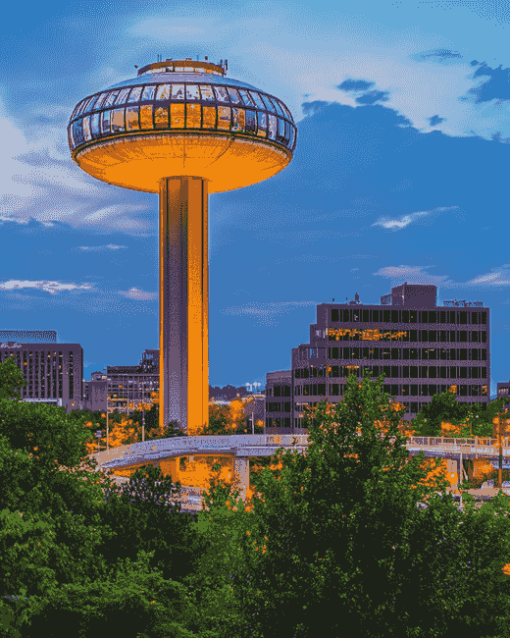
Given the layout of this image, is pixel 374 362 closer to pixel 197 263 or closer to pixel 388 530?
pixel 197 263

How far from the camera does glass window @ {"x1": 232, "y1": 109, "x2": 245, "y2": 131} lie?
10188 centimetres

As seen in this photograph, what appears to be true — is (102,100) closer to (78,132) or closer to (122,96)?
(122,96)

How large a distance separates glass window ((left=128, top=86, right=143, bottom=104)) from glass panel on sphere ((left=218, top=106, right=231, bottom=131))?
9.60 metres

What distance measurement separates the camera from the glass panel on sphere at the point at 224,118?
331 feet

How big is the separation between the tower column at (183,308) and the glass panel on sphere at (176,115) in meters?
8.98

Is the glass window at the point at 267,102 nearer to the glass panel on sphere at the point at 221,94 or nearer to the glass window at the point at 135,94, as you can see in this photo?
the glass panel on sphere at the point at 221,94

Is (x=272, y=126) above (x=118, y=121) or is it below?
above

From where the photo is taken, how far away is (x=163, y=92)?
328 feet

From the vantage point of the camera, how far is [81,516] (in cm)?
2436

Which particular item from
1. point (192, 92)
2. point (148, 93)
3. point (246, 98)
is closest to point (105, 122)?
point (148, 93)

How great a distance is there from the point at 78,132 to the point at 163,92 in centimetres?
1323

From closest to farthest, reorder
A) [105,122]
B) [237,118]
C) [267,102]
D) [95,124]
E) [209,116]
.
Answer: [209,116]
[237,118]
[105,122]
[95,124]
[267,102]

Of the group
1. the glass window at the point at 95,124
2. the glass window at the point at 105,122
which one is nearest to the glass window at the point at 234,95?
the glass window at the point at 105,122

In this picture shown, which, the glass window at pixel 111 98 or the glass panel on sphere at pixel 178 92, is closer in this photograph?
the glass panel on sphere at pixel 178 92
